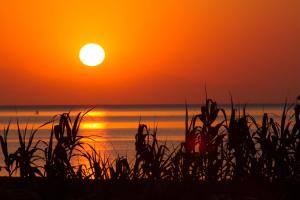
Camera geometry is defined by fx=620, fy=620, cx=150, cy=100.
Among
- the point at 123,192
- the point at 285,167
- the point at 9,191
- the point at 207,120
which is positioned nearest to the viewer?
the point at 9,191

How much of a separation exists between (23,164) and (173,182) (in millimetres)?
1671

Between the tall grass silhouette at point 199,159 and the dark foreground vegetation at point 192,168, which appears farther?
the tall grass silhouette at point 199,159

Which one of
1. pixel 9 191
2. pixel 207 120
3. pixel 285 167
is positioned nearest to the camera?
pixel 9 191

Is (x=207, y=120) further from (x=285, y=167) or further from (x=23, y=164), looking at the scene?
(x=23, y=164)

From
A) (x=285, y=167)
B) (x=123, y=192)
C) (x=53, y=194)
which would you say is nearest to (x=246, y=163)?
(x=285, y=167)

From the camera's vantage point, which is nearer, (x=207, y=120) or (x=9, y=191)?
(x=9, y=191)

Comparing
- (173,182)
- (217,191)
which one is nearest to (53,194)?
(173,182)

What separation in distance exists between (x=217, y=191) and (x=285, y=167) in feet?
2.59

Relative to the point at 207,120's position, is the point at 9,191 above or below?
below

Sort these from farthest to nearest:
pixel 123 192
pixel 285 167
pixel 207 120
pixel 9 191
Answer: pixel 207 120 < pixel 285 167 < pixel 123 192 < pixel 9 191

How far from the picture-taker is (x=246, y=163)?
6719mm

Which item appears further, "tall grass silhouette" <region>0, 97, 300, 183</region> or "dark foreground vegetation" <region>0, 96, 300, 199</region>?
"tall grass silhouette" <region>0, 97, 300, 183</region>

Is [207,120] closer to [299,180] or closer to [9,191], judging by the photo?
[299,180]

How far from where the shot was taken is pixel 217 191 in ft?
20.7
